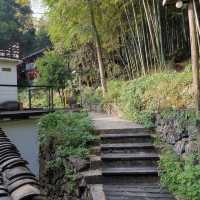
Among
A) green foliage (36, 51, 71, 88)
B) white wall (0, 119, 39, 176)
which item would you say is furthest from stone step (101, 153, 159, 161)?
green foliage (36, 51, 71, 88)

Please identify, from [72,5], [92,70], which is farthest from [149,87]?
[92,70]

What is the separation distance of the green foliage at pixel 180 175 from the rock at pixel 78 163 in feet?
3.73

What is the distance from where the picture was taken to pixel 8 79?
12.6m

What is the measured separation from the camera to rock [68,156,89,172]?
5.00m

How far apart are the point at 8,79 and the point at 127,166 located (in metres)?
8.32

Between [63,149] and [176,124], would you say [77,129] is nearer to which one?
[63,149]

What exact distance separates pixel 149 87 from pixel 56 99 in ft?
31.7

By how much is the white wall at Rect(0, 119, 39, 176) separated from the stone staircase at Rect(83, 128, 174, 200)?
10.8 ft

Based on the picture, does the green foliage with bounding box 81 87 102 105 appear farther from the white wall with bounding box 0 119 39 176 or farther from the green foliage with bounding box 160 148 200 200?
the green foliage with bounding box 160 148 200 200

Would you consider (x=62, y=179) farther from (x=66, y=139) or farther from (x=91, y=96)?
(x=91, y=96)

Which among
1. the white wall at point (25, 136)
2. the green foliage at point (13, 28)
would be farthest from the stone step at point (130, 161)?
the green foliage at point (13, 28)

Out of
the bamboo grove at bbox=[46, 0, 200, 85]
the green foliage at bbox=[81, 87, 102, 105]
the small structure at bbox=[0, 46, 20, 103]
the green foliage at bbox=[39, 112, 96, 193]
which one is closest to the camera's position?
the green foliage at bbox=[39, 112, 96, 193]

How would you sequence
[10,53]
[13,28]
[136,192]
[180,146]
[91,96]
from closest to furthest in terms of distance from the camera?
1. [136,192]
2. [180,146]
3. [91,96]
4. [10,53]
5. [13,28]

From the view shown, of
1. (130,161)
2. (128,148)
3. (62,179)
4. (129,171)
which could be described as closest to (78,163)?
(62,179)
